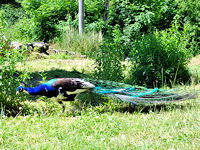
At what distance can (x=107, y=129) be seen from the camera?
11.8 ft

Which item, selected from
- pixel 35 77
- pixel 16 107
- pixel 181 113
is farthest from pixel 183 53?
pixel 16 107

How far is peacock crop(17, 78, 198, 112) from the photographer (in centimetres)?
419

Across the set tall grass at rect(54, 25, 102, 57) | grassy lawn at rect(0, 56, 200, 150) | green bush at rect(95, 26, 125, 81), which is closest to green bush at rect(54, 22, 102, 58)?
tall grass at rect(54, 25, 102, 57)

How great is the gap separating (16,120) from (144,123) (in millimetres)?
2039

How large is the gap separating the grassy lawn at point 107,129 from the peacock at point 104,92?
20cm

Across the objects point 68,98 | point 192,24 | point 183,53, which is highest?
point 192,24

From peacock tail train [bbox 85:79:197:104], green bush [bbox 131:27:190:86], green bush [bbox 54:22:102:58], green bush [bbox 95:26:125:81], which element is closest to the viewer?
peacock tail train [bbox 85:79:197:104]

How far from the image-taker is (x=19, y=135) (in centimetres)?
348

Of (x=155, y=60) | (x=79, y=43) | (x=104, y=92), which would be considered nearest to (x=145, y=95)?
(x=104, y=92)

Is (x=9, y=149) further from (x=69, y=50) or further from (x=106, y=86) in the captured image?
(x=69, y=50)

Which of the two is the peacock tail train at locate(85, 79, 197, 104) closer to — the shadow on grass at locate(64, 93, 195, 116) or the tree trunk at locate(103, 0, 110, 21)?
the shadow on grass at locate(64, 93, 195, 116)

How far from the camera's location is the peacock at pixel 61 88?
13.7ft

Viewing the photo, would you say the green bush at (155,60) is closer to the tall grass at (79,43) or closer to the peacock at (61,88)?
the peacock at (61,88)

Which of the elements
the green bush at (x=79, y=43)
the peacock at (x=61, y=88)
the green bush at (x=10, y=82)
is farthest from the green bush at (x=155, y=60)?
the green bush at (x=79, y=43)
